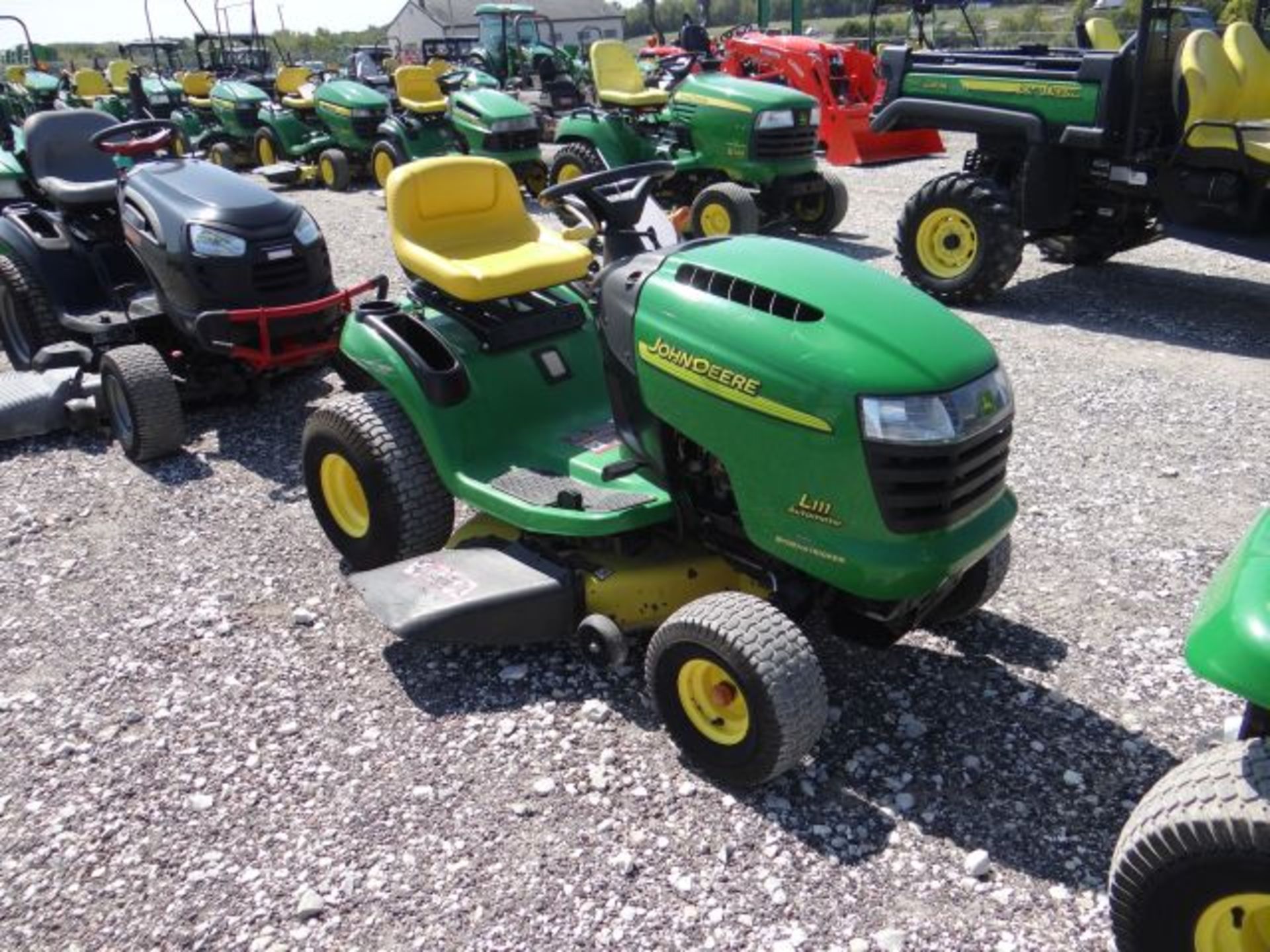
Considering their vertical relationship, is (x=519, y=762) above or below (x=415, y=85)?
below

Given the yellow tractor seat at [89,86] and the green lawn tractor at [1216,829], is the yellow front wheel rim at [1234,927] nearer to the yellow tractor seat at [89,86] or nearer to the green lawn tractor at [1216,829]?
the green lawn tractor at [1216,829]

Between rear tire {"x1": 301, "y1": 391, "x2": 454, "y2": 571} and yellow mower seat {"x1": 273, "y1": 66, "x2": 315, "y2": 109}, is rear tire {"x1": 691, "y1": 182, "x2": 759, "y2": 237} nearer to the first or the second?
rear tire {"x1": 301, "y1": 391, "x2": 454, "y2": 571}

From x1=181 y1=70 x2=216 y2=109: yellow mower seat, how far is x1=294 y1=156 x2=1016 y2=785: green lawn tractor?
540 inches

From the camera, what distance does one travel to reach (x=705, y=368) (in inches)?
108

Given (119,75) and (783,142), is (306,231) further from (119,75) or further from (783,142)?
(119,75)

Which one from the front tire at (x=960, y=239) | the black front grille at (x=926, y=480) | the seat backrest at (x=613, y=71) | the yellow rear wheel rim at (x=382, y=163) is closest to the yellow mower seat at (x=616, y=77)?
the seat backrest at (x=613, y=71)

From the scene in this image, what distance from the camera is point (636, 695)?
3.13 m

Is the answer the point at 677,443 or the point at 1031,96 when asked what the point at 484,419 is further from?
the point at 1031,96

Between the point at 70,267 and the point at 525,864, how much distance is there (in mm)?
4714

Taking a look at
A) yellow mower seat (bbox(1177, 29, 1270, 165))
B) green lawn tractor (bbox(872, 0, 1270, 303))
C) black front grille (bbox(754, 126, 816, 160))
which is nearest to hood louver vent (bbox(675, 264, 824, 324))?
green lawn tractor (bbox(872, 0, 1270, 303))

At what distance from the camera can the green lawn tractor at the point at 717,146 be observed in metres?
8.45

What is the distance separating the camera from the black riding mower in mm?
4855

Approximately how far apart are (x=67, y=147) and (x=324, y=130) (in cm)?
807

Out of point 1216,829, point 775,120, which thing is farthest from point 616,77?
point 1216,829
